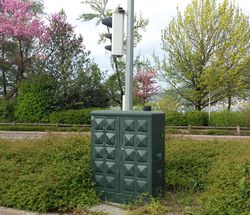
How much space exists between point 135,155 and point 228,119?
1937 centimetres

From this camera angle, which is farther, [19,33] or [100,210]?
[19,33]

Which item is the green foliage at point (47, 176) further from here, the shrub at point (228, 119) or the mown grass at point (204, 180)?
the shrub at point (228, 119)

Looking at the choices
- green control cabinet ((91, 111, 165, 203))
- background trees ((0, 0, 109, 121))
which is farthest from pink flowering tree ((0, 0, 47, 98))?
green control cabinet ((91, 111, 165, 203))

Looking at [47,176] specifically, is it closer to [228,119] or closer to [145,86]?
[228,119]

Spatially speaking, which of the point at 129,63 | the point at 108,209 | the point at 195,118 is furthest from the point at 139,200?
the point at 195,118

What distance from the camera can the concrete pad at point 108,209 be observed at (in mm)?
5586

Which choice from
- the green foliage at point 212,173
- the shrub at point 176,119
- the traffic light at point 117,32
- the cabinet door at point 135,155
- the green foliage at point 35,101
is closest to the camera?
the green foliage at point 212,173

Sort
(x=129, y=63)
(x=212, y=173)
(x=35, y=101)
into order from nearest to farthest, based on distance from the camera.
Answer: (x=212, y=173)
(x=129, y=63)
(x=35, y=101)

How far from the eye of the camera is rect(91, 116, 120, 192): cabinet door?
6066mm

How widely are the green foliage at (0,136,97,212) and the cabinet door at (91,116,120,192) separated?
0.70 ft

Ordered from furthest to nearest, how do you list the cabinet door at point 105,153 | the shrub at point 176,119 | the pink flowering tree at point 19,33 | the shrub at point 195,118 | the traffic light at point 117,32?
the pink flowering tree at point 19,33 → the shrub at point 176,119 → the shrub at point 195,118 → the traffic light at point 117,32 → the cabinet door at point 105,153

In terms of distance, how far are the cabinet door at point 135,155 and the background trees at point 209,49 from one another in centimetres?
2192

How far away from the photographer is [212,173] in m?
5.62

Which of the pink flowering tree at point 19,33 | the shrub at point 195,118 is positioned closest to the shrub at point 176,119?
the shrub at point 195,118
